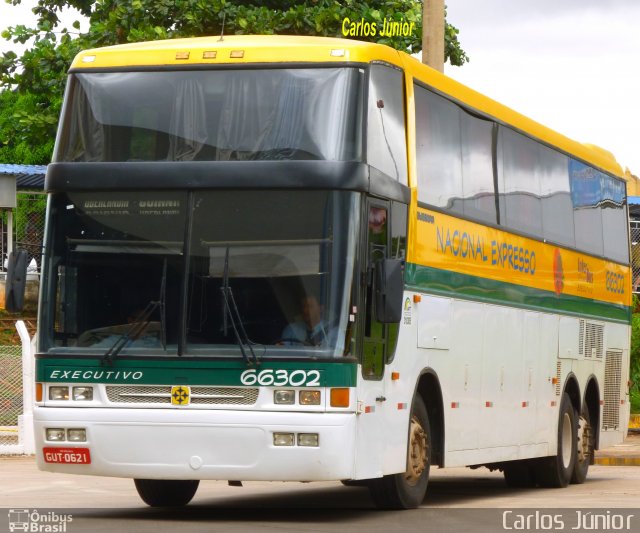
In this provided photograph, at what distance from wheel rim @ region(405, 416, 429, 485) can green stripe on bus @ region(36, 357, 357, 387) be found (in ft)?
5.98

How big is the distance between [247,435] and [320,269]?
4.69ft

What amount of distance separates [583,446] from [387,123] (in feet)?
27.4

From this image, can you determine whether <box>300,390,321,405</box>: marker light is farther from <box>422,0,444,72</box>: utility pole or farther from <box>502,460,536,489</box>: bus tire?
<box>422,0,444,72</box>: utility pole

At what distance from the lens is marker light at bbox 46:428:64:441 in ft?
43.9

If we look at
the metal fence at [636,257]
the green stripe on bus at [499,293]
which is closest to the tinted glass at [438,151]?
the green stripe on bus at [499,293]

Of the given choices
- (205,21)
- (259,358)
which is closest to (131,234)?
(259,358)

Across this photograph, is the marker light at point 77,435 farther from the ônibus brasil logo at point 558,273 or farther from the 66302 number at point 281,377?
the ônibus brasil logo at point 558,273

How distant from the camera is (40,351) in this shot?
44.3 ft

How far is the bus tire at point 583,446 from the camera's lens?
67.7 feet

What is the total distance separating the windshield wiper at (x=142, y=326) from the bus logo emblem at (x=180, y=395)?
1.15ft

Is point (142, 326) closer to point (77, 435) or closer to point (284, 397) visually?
point (77, 435)

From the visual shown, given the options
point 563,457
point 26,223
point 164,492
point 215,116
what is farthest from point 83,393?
point 26,223

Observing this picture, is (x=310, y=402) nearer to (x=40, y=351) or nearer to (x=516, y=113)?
(x=40, y=351)

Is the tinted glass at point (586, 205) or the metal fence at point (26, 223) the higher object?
the metal fence at point (26, 223)
